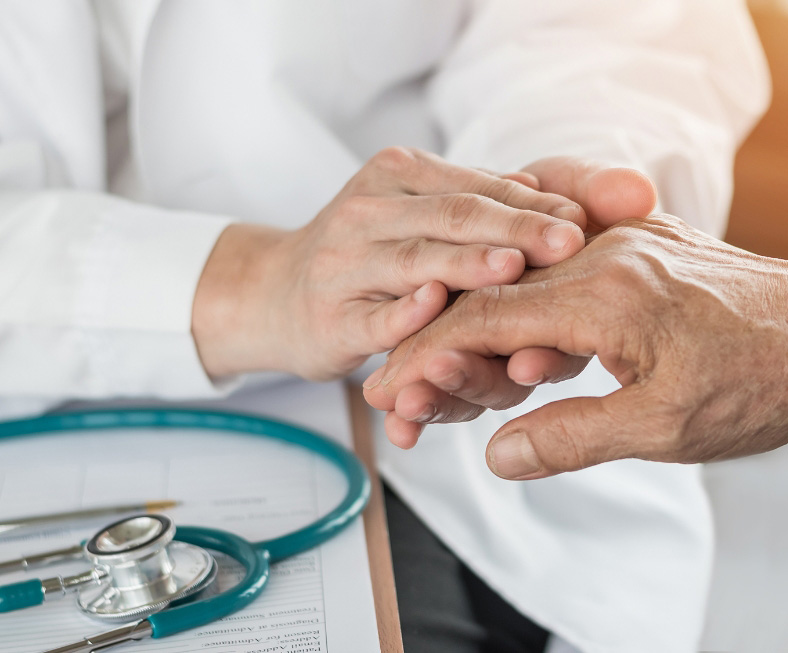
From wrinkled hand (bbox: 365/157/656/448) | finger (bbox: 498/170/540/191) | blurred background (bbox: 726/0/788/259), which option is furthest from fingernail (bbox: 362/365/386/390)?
blurred background (bbox: 726/0/788/259)

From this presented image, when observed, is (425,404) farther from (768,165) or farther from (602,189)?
(768,165)

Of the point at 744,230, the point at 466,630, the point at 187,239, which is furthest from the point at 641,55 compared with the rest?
the point at 466,630

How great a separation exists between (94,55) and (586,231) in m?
0.60

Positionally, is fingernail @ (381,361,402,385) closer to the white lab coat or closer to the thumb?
the thumb

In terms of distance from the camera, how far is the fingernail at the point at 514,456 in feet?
1.59

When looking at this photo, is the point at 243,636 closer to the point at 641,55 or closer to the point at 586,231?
the point at 586,231

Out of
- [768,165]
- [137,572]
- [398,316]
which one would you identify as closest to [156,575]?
[137,572]

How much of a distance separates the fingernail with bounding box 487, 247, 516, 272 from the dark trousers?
1.04 ft

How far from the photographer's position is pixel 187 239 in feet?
2.53

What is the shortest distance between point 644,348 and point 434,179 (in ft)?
0.83

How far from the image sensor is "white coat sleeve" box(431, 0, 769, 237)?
96cm

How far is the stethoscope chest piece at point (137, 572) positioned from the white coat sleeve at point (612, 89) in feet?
1.87

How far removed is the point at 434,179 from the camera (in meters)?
0.66

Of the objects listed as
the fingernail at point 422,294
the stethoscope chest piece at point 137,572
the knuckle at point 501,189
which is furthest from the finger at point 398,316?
the stethoscope chest piece at point 137,572
